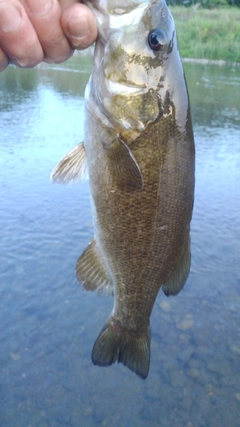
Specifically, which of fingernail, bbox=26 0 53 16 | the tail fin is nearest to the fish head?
fingernail, bbox=26 0 53 16

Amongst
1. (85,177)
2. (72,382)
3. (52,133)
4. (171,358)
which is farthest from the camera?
(52,133)

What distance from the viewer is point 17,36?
50.2 inches

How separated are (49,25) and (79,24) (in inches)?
4.1

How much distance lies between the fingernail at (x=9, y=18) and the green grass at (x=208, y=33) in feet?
65.5

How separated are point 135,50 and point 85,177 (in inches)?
20.6

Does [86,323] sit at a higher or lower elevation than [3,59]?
lower

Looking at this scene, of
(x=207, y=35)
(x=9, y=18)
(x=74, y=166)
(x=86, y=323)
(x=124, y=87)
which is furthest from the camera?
(x=207, y=35)

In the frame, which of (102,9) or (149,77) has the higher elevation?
(102,9)

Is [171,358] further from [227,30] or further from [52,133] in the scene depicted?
[227,30]

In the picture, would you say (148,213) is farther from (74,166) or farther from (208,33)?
(208,33)

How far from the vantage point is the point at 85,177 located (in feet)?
5.48

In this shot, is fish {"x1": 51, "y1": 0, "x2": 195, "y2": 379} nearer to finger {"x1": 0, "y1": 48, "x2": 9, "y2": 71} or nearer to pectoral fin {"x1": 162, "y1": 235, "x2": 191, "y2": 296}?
pectoral fin {"x1": 162, "y1": 235, "x2": 191, "y2": 296}

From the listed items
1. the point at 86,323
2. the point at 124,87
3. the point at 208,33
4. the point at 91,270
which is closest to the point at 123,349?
the point at 91,270

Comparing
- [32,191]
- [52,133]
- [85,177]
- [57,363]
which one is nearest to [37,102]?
[52,133]
